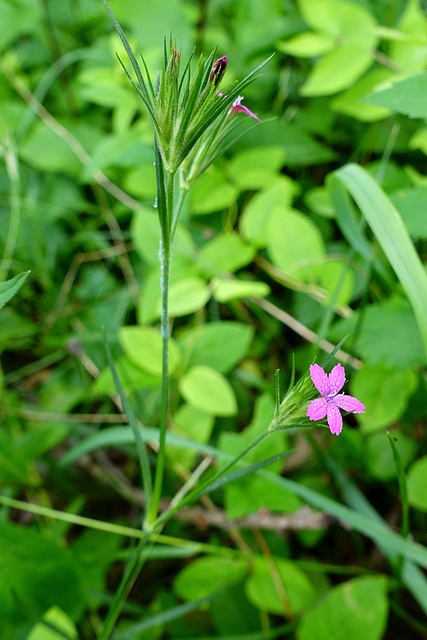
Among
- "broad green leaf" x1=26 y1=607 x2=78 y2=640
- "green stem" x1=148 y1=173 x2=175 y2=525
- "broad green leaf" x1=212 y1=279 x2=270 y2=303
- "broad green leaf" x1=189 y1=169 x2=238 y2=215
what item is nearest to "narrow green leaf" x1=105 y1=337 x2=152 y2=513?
"green stem" x1=148 y1=173 x2=175 y2=525

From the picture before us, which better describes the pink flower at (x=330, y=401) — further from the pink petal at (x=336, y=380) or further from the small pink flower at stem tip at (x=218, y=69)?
the small pink flower at stem tip at (x=218, y=69)

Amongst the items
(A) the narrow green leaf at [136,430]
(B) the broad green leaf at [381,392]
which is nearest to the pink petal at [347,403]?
(A) the narrow green leaf at [136,430]

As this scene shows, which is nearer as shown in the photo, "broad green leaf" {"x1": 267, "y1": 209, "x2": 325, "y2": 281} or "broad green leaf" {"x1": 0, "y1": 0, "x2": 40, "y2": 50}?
"broad green leaf" {"x1": 267, "y1": 209, "x2": 325, "y2": 281}

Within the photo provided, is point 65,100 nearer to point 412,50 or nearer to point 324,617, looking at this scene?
point 412,50

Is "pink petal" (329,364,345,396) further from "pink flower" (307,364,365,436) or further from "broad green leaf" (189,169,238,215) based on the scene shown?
"broad green leaf" (189,169,238,215)

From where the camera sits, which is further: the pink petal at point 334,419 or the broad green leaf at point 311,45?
the broad green leaf at point 311,45

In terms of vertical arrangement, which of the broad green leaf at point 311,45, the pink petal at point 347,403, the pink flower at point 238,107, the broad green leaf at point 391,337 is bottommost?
the broad green leaf at point 391,337
